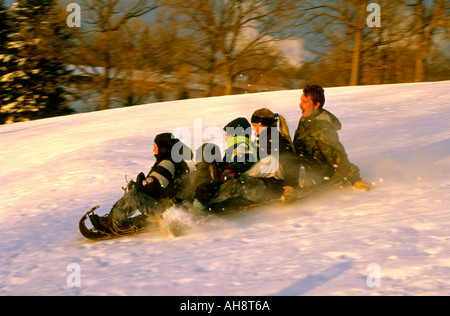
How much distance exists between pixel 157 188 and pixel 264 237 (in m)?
1.30

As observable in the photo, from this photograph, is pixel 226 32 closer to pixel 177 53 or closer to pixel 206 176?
pixel 177 53

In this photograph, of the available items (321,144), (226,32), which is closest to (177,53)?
(226,32)

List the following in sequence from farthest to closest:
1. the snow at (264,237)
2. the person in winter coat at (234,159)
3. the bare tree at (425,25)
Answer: the bare tree at (425,25) → the person in winter coat at (234,159) → the snow at (264,237)

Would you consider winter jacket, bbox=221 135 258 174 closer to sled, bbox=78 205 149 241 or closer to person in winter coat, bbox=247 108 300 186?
person in winter coat, bbox=247 108 300 186

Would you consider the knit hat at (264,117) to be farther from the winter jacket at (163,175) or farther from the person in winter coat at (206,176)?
the winter jacket at (163,175)

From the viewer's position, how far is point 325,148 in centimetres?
636

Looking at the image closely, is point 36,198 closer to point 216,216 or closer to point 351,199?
point 216,216

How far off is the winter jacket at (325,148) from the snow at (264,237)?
12.6 inches

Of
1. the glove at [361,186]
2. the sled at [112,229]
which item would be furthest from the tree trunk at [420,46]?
the sled at [112,229]

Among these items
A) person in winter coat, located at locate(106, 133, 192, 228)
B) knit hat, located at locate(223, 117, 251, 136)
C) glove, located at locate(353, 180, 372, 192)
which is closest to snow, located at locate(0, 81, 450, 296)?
glove, located at locate(353, 180, 372, 192)

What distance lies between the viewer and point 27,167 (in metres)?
11.0

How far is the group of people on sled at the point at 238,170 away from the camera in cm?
571

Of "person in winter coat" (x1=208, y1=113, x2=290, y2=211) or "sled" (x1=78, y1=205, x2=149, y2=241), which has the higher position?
"person in winter coat" (x1=208, y1=113, x2=290, y2=211)

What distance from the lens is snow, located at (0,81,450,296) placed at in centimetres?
419
